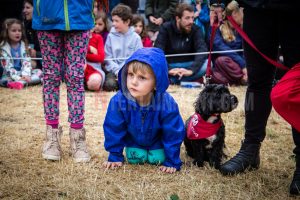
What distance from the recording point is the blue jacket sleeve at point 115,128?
2.54 meters

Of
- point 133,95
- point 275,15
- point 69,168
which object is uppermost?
point 275,15

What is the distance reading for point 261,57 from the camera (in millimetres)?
2254

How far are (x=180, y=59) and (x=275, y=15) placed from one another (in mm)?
3971

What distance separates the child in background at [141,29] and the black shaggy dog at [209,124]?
3947mm

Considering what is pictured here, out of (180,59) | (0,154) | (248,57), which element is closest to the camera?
(248,57)

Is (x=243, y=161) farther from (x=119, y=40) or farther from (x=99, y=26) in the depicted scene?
(x=99, y=26)

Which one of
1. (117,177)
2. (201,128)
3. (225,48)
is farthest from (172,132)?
(225,48)

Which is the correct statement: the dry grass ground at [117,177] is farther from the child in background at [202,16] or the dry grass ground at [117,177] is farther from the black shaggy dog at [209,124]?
the child in background at [202,16]

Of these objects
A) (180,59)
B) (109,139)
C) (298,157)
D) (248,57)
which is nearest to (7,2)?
(180,59)

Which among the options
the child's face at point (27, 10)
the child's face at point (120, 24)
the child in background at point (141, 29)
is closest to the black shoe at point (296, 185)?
the child's face at point (120, 24)

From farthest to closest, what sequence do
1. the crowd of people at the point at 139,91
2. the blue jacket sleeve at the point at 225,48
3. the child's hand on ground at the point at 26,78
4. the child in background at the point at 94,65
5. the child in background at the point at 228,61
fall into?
the blue jacket sleeve at the point at 225,48 < the child in background at the point at 228,61 < the child's hand on ground at the point at 26,78 < the child in background at the point at 94,65 < the crowd of people at the point at 139,91

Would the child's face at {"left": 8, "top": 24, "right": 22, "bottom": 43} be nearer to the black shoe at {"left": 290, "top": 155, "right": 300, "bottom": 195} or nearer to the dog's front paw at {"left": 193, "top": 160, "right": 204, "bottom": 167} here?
the dog's front paw at {"left": 193, "top": 160, "right": 204, "bottom": 167}

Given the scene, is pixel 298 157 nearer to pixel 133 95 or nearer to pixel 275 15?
pixel 275 15

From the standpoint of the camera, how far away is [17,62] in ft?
18.9
